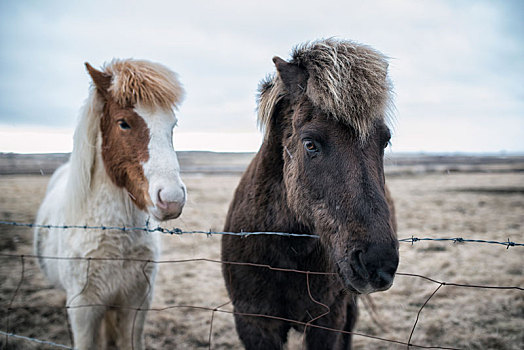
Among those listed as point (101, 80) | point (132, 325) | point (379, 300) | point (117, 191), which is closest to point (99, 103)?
point (101, 80)

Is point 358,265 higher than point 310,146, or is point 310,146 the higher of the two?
point 310,146

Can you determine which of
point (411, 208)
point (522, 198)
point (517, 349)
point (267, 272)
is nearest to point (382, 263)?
point (267, 272)

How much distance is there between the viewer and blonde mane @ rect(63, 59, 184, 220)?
8.23 feet

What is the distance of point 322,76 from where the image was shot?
1815 mm

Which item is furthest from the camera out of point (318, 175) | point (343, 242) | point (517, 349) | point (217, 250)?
point (217, 250)

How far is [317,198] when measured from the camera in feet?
5.68

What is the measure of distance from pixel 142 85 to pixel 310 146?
1418 mm

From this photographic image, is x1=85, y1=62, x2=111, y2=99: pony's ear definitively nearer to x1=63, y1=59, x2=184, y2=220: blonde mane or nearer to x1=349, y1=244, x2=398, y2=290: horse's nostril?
x1=63, y1=59, x2=184, y2=220: blonde mane

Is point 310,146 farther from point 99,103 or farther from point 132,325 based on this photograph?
point 132,325

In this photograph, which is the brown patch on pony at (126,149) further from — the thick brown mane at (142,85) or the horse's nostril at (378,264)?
Answer: the horse's nostril at (378,264)

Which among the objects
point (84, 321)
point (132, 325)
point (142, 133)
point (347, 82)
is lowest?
point (132, 325)

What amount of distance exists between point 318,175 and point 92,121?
1943 mm

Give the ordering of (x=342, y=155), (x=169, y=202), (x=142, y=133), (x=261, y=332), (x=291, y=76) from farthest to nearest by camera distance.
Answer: (x=142, y=133)
(x=261, y=332)
(x=169, y=202)
(x=291, y=76)
(x=342, y=155)

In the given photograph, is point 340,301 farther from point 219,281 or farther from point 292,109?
point 219,281
